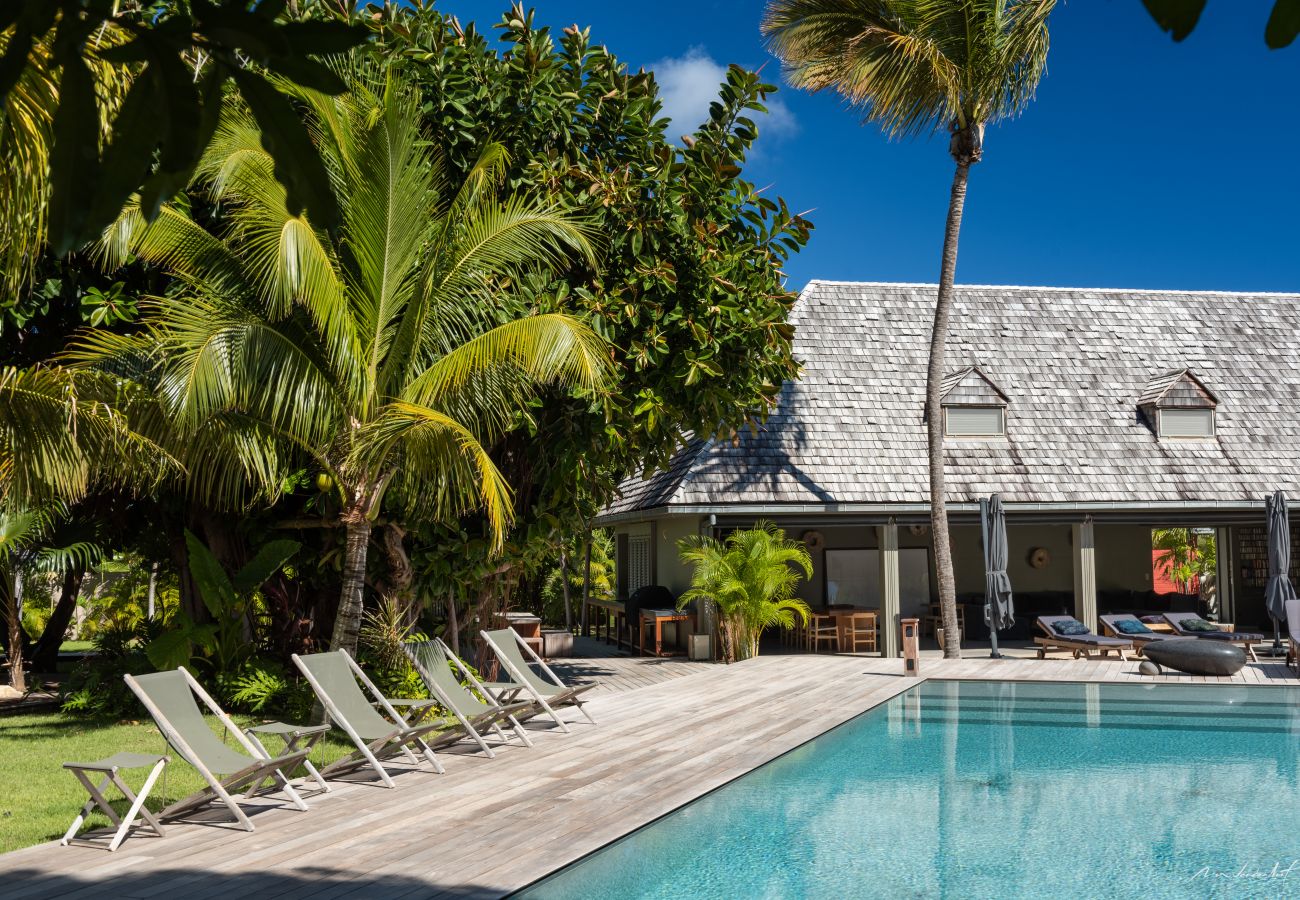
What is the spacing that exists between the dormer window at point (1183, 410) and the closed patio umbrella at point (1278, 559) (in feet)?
9.56

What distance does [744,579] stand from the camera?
17.8 metres

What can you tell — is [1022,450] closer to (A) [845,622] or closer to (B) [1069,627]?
(B) [1069,627]

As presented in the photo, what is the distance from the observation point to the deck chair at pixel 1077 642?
699 inches

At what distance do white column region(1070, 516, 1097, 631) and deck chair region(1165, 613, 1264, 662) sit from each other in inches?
53.1

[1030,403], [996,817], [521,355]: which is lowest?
[996,817]

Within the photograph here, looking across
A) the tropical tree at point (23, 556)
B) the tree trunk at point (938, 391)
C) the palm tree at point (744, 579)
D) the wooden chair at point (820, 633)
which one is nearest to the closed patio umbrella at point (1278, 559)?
the tree trunk at point (938, 391)

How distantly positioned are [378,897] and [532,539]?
7709 mm

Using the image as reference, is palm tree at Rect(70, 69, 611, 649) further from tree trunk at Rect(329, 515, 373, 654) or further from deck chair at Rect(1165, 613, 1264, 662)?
deck chair at Rect(1165, 613, 1264, 662)

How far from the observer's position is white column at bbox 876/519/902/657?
1880 centimetres

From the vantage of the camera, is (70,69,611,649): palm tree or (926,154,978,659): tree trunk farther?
(926,154,978,659): tree trunk

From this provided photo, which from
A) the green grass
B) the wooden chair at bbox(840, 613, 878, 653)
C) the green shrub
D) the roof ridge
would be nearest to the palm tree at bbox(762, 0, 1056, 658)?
the wooden chair at bbox(840, 613, 878, 653)

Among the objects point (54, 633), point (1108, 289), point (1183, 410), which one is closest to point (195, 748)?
point (54, 633)

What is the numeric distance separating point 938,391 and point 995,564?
2.98 m

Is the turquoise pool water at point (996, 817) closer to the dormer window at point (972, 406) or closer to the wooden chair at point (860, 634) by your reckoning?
the wooden chair at point (860, 634)
